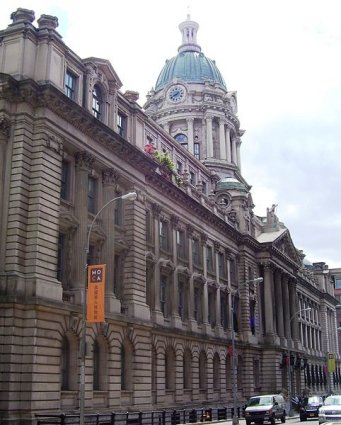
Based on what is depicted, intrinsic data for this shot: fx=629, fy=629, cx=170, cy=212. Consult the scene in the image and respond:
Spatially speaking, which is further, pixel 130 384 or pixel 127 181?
pixel 127 181

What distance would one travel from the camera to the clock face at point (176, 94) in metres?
83.8

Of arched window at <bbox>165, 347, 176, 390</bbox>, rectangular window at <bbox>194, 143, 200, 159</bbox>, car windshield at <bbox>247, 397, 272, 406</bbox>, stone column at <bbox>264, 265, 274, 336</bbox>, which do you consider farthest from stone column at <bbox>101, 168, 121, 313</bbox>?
rectangular window at <bbox>194, 143, 200, 159</bbox>

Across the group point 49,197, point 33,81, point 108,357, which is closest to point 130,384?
point 108,357

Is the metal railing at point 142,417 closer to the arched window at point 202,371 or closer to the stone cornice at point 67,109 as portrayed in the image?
the arched window at point 202,371

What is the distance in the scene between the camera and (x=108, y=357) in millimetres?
35406

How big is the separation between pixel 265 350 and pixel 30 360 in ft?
139

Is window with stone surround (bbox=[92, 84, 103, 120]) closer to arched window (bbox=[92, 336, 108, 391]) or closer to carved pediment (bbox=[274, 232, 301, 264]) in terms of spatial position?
arched window (bbox=[92, 336, 108, 391])

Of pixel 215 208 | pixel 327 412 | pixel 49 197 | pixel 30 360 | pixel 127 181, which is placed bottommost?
pixel 327 412

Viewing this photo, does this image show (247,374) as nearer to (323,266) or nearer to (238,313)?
(238,313)

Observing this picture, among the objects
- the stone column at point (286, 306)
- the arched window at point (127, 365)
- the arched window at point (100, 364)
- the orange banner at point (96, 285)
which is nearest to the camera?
the orange banner at point (96, 285)

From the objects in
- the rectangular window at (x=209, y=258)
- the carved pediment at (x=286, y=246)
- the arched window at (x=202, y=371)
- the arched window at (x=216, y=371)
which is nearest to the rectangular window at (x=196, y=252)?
the rectangular window at (x=209, y=258)

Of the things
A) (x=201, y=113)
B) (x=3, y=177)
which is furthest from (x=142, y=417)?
(x=201, y=113)

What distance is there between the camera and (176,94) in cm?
8431

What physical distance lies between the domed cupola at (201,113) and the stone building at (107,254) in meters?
15.2
